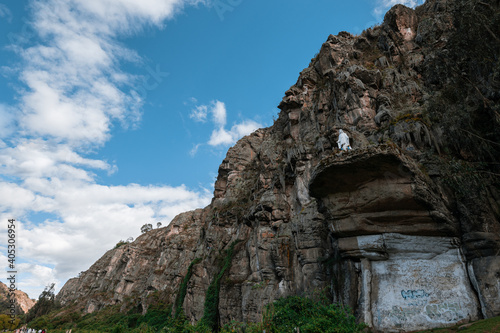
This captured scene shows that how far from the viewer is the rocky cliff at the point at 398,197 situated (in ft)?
41.4

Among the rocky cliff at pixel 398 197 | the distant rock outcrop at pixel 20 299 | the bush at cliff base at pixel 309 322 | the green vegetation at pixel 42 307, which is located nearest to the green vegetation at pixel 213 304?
the rocky cliff at pixel 398 197

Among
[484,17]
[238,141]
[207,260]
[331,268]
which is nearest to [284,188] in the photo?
[331,268]

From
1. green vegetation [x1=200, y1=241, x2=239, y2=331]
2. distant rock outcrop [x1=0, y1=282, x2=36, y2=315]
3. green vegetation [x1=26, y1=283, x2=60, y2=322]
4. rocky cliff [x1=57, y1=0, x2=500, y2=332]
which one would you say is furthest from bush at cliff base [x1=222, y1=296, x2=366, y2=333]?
distant rock outcrop [x1=0, y1=282, x2=36, y2=315]

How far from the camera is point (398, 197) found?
1327 cm

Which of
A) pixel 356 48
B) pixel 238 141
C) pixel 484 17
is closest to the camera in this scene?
pixel 484 17

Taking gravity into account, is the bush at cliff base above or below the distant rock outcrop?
above

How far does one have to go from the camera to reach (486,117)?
14242mm

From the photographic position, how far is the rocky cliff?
497 inches

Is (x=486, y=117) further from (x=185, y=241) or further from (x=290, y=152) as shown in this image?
(x=185, y=241)

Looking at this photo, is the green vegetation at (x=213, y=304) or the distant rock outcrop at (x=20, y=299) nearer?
the green vegetation at (x=213, y=304)

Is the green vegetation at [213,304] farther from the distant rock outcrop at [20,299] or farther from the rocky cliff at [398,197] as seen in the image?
the distant rock outcrop at [20,299]

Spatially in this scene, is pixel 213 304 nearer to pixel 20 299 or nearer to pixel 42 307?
pixel 42 307

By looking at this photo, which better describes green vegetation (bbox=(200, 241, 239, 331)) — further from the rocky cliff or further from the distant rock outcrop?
the distant rock outcrop

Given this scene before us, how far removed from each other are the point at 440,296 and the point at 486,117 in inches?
369
